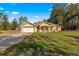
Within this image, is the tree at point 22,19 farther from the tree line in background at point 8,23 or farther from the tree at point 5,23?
the tree at point 5,23

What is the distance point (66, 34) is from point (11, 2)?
0.78 meters

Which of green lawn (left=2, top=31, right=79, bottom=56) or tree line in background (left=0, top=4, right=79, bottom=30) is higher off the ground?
tree line in background (left=0, top=4, right=79, bottom=30)

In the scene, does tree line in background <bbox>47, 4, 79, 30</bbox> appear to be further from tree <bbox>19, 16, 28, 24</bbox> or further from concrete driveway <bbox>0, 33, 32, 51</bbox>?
concrete driveway <bbox>0, 33, 32, 51</bbox>

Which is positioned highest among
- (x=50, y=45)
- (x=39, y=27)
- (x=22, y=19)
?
(x=22, y=19)

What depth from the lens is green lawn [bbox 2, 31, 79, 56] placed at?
6.35 metres

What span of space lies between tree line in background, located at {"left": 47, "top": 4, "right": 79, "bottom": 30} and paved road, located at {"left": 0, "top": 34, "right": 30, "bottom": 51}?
0.44 metres

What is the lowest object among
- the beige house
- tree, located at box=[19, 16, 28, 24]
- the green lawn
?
the green lawn

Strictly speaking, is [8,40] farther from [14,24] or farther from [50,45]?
[50,45]

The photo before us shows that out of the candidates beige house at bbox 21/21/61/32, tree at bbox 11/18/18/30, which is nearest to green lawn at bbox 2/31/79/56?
beige house at bbox 21/21/61/32

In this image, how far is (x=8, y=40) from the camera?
6410 millimetres

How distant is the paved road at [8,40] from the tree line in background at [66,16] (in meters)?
0.44

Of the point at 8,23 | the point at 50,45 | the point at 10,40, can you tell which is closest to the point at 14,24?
the point at 8,23

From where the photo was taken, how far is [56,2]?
6.34 meters

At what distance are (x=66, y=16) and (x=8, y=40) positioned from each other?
0.77m
